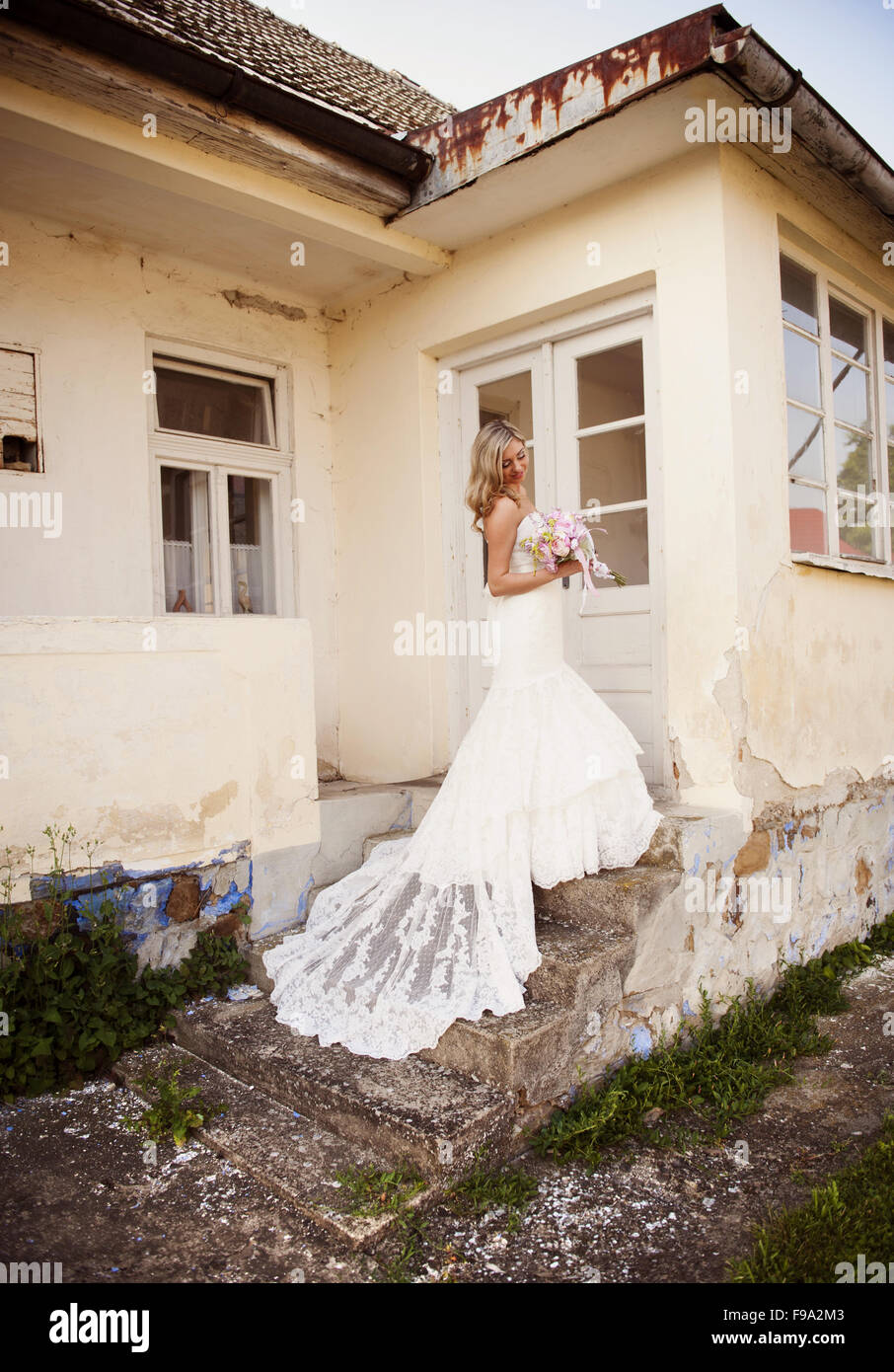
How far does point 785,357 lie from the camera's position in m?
4.52

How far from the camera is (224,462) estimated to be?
5246 mm

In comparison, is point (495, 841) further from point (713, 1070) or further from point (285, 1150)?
point (285, 1150)

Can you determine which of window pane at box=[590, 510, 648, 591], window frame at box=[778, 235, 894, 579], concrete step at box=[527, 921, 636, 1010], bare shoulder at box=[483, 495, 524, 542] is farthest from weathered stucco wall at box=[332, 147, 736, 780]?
concrete step at box=[527, 921, 636, 1010]

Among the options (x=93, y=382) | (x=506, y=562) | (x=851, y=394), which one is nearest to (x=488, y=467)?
(x=506, y=562)

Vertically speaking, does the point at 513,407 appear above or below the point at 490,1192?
above

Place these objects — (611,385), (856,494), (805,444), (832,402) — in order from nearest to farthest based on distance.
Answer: (611,385) < (805,444) < (832,402) < (856,494)

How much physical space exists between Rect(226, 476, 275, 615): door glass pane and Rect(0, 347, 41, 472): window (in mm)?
1112

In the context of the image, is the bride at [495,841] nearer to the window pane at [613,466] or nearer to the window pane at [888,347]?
the window pane at [613,466]

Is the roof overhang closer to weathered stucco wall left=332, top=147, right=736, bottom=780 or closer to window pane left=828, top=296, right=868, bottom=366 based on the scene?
weathered stucco wall left=332, top=147, right=736, bottom=780

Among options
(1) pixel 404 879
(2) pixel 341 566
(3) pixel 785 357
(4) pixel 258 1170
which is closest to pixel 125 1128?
(4) pixel 258 1170

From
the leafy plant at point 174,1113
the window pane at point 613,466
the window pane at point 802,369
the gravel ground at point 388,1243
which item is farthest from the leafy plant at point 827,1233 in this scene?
the window pane at point 802,369

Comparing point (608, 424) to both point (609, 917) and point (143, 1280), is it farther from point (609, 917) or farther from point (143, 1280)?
point (143, 1280)

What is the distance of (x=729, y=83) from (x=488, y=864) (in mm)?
3113

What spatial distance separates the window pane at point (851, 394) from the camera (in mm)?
5051
